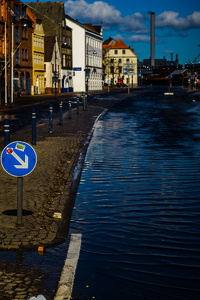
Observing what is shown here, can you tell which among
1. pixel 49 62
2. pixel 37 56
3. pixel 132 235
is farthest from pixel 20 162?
pixel 49 62

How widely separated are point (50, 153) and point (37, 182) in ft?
15.9

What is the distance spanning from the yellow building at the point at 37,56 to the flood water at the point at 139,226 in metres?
76.0

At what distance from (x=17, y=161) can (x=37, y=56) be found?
3436 inches

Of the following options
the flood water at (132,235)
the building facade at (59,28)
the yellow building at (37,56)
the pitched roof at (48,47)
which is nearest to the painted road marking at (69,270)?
the flood water at (132,235)

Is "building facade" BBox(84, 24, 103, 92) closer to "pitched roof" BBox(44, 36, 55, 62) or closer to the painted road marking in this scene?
"pitched roof" BBox(44, 36, 55, 62)

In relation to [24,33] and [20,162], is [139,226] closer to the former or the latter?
[20,162]

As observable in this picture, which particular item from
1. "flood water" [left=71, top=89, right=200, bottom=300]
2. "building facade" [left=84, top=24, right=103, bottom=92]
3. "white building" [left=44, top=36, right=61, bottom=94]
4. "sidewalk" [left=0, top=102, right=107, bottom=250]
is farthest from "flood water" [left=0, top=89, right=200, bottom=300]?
"building facade" [left=84, top=24, right=103, bottom=92]

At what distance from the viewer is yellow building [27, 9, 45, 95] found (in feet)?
299

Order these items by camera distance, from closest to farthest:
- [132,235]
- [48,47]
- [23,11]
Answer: [132,235] < [23,11] < [48,47]

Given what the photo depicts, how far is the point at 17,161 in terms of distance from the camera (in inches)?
310

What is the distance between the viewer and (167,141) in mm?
20203

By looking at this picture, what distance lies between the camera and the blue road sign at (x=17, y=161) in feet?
25.8

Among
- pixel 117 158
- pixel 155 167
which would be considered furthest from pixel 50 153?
pixel 155 167

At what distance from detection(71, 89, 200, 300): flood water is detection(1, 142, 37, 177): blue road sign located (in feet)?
3.16
